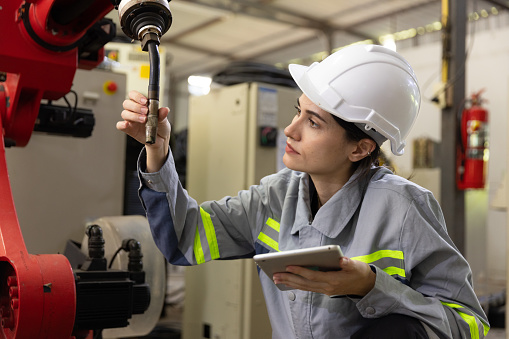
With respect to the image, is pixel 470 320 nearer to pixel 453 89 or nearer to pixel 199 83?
pixel 453 89

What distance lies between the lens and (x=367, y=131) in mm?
1211

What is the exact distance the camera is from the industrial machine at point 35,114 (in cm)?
94

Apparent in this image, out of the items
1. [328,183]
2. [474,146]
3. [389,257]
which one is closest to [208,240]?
[328,183]

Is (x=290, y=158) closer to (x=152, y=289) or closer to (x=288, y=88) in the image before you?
(x=152, y=289)

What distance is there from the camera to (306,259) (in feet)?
3.01

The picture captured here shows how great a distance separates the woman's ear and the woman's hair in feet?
0.04

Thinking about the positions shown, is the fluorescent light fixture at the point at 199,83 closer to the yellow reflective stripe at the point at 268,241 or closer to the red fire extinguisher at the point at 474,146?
the red fire extinguisher at the point at 474,146

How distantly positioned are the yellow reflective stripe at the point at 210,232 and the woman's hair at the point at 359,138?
1.21 feet

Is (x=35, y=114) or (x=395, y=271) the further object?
(x=35, y=114)

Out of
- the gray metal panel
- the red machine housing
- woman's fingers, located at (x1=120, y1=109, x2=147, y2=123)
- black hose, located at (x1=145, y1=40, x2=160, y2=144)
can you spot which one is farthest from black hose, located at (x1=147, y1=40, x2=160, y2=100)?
the gray metal panel

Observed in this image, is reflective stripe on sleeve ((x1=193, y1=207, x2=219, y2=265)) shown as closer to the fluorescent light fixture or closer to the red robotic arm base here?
the red robotic arm base

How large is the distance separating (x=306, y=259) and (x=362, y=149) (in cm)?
41

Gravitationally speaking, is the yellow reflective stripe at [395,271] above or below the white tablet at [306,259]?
below

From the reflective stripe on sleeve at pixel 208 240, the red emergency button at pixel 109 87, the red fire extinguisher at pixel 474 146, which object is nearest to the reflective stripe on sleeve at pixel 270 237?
the reflective stripe on sleeve at pixel 208 240
